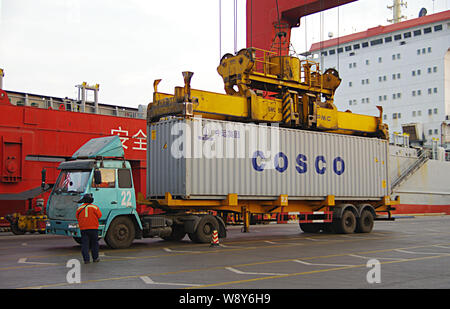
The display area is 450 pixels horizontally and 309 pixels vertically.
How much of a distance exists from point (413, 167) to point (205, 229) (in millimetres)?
30091

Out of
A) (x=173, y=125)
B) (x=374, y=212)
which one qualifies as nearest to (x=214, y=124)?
(x=173, y=125)

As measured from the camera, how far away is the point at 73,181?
1311cm

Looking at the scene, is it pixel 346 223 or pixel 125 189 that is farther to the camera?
pixel 346 223

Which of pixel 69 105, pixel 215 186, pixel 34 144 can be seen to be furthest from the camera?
pixel 69 105

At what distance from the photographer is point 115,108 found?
82.9 ft

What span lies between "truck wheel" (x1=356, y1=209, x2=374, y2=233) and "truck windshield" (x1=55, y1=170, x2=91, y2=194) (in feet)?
36.6

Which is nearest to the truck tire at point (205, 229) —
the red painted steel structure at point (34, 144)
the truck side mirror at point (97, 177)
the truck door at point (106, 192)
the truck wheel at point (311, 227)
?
the truck door at point (106, 192)

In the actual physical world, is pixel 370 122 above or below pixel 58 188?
above

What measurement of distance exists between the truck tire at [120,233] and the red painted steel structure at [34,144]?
6.52 m

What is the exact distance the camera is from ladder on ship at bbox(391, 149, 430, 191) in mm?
38966

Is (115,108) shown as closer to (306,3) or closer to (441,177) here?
(306,3)

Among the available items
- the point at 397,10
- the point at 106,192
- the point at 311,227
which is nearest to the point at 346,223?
the point at 311,227

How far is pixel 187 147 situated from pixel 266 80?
17.0 ft

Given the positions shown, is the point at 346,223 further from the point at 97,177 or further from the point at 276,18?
the point at 276,18
